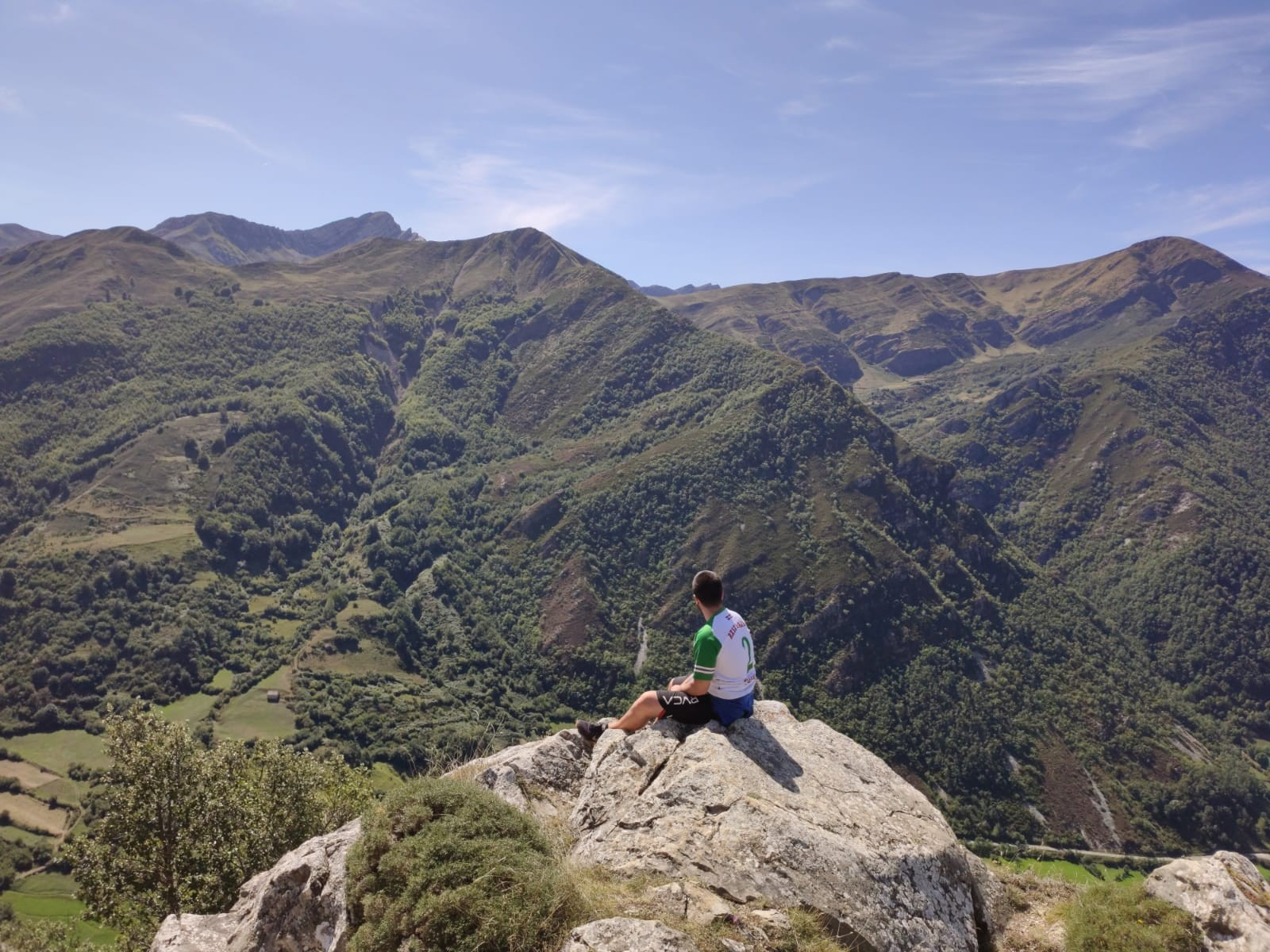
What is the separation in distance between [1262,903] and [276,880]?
2044 centimetres

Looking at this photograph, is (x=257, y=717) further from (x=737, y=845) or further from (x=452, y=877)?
(x=737, y=845)

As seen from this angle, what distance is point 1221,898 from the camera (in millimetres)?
11117

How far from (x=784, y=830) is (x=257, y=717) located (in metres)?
167

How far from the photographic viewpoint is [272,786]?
110 feet

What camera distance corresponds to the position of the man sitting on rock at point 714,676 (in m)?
14.6

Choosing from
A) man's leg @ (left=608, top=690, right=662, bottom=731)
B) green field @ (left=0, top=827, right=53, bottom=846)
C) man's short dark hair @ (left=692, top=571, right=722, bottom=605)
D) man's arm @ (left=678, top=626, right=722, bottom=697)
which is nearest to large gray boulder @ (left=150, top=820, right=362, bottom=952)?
man's leg @ (left=608, top=690, right=662, bottom=731)

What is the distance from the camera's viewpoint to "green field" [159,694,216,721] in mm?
144062

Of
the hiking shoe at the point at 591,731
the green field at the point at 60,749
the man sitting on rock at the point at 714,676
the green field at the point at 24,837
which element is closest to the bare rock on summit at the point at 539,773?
the hiking shoe at the point at 591,731

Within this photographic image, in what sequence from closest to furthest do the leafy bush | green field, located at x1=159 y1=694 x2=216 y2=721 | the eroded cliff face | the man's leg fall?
the eroded cliff face, the man's leg, the leafy bush, green field, located at x1=159 y1=694 x2=216 y2=721

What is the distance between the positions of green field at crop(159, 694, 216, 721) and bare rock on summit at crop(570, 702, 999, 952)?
167153 millimetres

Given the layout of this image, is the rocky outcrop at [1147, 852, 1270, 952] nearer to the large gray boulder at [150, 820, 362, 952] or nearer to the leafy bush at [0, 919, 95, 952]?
the large gray boulder at [150, 820, 362, 952]

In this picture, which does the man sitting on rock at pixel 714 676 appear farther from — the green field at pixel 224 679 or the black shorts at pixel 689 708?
the green field at pixel 224 679

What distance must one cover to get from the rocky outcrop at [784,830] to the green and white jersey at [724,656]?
954 mm

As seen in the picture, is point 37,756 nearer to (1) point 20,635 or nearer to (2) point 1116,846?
(1) point 20,635
